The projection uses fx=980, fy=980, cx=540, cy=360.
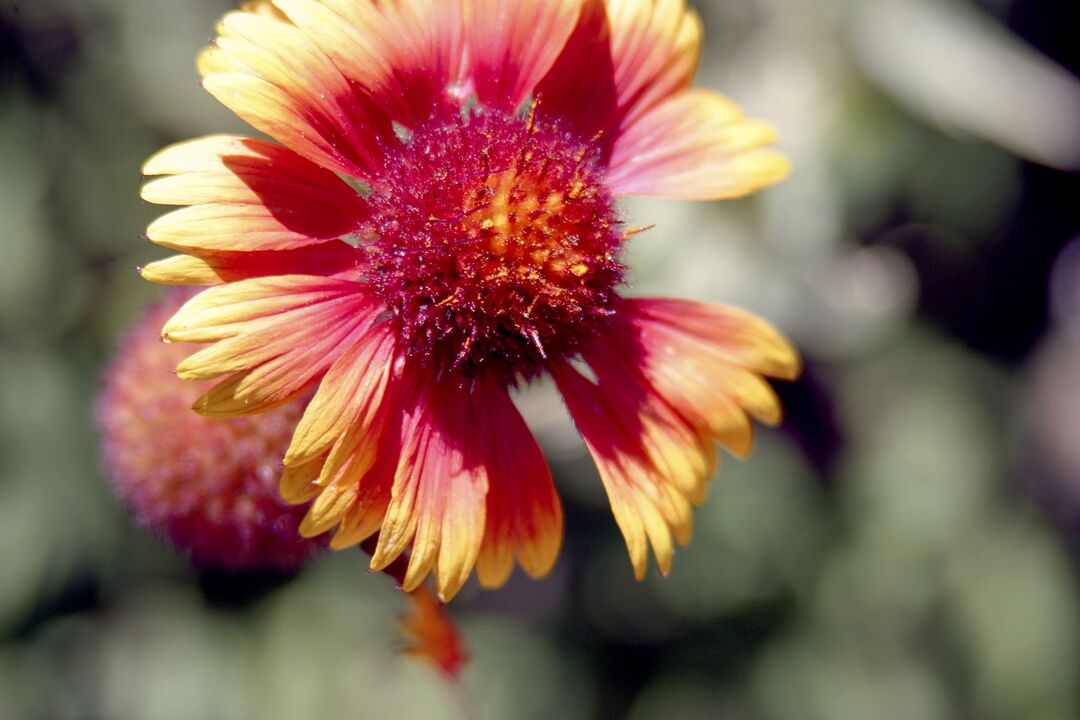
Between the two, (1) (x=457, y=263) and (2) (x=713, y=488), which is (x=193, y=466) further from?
(2) (x=713, y=488)

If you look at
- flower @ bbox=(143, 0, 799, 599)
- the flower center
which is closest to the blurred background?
flower @ bbox=(143, 0, 799, 599)

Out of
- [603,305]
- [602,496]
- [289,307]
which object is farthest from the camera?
[602,496]

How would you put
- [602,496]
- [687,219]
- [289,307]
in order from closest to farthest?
[289,307]
[687,219]
[602,496]

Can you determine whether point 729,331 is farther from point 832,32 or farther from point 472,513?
point 832,32

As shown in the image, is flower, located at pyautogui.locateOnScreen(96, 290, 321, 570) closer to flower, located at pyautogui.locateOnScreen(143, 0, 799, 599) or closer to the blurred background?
flower, located at pyautogui.locateOnScreen(143, 0, 799, 599)

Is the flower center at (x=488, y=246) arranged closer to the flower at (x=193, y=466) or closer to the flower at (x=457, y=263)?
the flower at (x=457, y=263)

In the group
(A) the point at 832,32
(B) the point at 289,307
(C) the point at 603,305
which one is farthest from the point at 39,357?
(A) the point at 832,32
